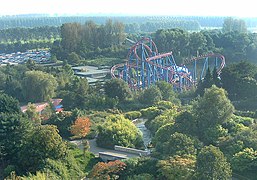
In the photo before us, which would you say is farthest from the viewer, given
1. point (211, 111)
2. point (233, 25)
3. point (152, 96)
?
point (233, 25)

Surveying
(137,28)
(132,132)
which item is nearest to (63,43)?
(132,132)

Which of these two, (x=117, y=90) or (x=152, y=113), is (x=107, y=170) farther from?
(x=117, y=90)

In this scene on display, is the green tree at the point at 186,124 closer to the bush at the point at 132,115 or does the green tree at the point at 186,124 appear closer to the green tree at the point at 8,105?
the bush at the point at 132,115

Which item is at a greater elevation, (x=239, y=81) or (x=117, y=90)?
(x=239, y=81)

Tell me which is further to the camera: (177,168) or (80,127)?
(80,127)

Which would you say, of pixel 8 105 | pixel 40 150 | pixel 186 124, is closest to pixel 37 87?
pixel 8 105

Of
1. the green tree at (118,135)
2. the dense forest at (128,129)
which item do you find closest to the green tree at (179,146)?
the dense forest at (128,129)

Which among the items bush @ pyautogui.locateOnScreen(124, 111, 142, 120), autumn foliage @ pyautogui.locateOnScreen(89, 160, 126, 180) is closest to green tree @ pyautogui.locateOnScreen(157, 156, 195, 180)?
autumn foliage @ pyautogui.locateOnScreen(89, 160, 126, 180)
